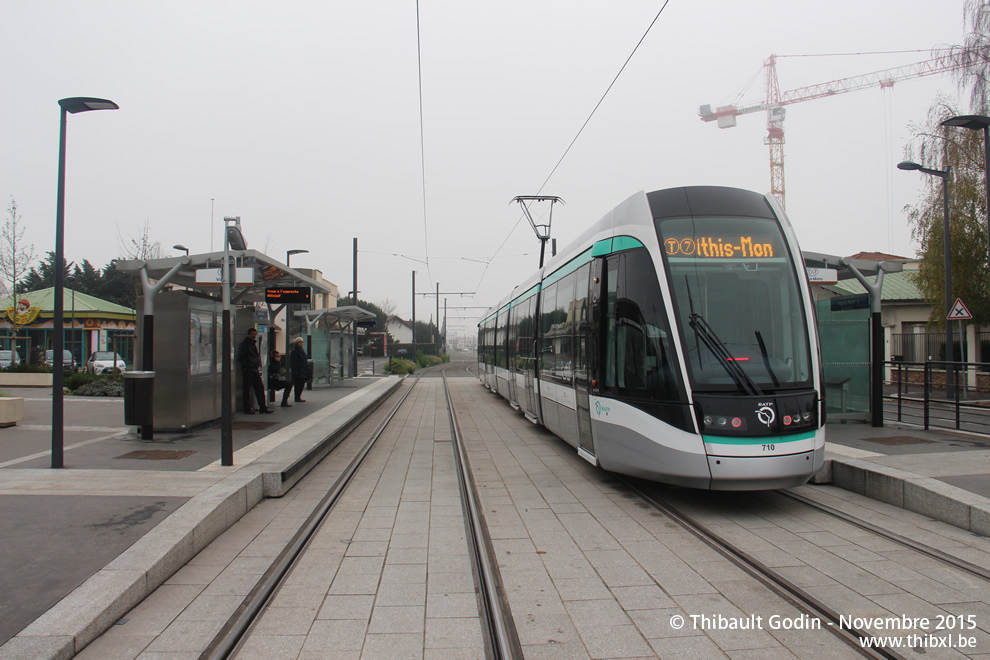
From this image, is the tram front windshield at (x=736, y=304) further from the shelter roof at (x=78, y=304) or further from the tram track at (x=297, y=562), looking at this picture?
the shelter roof at (x=78, y=304)

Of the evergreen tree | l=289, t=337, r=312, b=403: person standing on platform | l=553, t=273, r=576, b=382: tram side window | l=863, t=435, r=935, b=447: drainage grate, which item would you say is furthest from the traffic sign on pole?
the evergreen tree

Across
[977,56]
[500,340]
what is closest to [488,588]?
[500,340]

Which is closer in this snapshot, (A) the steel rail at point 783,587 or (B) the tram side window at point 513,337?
(A) the steel rail at point 783,587

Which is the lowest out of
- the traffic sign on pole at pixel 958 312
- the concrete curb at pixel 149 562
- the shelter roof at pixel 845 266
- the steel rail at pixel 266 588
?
the steel rail at pixel 266 588

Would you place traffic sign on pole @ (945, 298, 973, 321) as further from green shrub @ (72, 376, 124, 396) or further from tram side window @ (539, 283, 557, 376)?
green shrub @ (72, 376, 124, 396)

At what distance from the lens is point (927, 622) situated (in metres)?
3.84

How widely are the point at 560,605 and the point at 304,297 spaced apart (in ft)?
34.1

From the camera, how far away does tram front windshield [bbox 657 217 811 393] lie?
20.4 feet

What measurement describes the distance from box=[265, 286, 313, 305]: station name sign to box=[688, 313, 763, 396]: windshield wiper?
29.5 ft

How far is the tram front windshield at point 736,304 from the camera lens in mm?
6230

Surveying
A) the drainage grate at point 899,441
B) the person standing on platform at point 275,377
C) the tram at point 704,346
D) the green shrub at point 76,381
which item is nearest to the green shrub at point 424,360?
the green shrub at point 76,381

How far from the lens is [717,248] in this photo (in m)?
6.67

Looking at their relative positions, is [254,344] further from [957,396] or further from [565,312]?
[957,396]

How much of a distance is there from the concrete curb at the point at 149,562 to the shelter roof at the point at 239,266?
8.86ft
